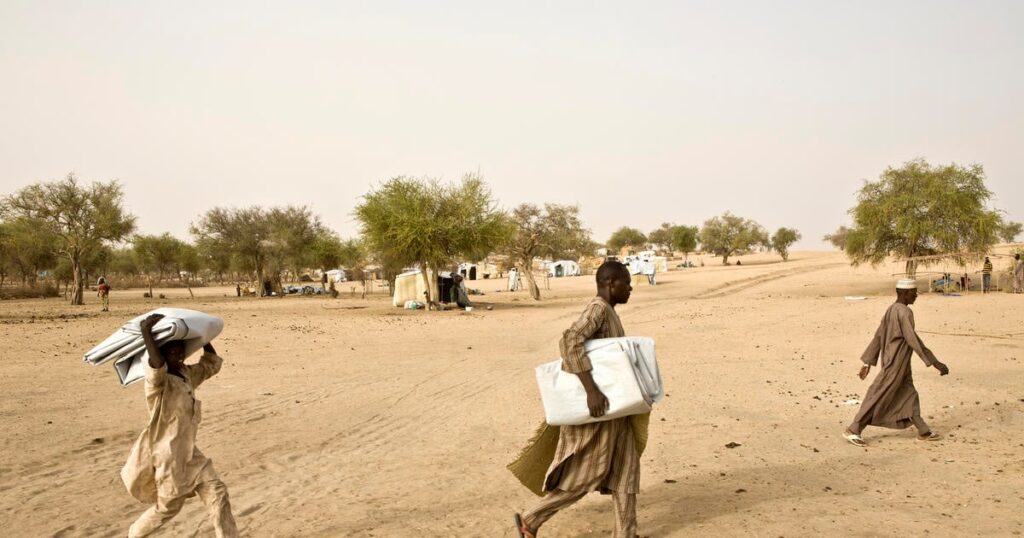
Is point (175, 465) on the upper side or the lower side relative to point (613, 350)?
lower

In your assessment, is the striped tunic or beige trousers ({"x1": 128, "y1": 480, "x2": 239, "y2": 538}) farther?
the striped tunic

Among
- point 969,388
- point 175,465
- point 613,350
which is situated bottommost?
point 969,388

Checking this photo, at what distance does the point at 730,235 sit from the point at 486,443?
78451mm

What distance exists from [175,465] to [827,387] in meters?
8.98

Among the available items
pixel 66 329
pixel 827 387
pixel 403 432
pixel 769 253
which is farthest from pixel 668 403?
pixel 769 253

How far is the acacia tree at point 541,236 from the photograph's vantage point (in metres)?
35.7

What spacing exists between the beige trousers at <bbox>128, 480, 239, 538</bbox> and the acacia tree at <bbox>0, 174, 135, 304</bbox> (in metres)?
33.9

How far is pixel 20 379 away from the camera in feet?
35.7

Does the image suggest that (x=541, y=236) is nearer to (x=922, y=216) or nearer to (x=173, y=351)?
(x=922, y=216)

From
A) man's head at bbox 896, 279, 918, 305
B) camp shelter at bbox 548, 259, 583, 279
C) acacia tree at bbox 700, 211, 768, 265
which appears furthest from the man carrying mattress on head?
acacia tree at bbox 700, 211, 768, 265

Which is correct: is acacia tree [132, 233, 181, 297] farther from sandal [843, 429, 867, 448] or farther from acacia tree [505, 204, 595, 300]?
sandal [843, 429, 867, 448]

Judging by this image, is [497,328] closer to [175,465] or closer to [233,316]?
[233,316]

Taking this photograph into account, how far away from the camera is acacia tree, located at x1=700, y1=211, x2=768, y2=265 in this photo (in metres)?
79.1

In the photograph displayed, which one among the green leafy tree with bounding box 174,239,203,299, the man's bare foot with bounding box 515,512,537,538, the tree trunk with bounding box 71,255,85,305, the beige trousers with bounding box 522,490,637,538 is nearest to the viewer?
the beige trousers with bounding box 522,490,637,538
